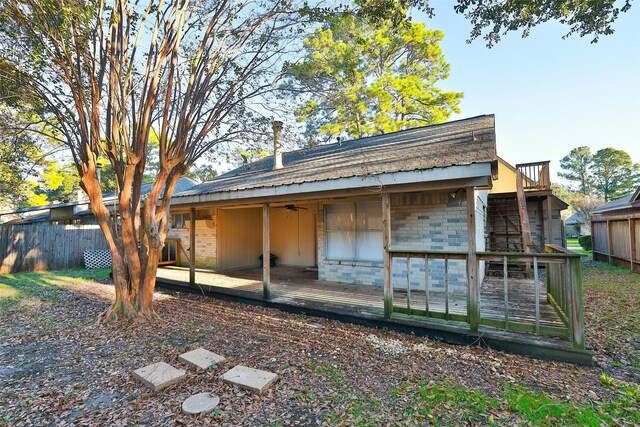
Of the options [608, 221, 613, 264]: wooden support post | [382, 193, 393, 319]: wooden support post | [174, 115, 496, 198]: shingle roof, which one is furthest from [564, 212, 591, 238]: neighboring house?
[382, 193, 393, 319]: wooden support post

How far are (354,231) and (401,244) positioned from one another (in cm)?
122

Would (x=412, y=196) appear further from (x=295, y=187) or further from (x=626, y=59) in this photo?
(x=626, y=59)

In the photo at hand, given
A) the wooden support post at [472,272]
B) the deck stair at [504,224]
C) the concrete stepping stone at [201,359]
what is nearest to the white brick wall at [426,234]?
the wooden support post at [472,272]

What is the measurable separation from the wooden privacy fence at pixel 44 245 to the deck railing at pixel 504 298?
42.9ft

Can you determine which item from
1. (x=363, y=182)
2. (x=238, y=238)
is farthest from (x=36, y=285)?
(x=363, y=182)

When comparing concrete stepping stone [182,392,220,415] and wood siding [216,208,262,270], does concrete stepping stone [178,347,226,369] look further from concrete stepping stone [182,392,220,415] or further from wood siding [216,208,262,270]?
wood siding [216,208,262,270]

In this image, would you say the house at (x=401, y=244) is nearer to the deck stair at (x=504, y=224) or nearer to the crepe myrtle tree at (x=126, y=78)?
the deck stair at (x=504, y=224)

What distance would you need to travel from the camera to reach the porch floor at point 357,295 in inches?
199

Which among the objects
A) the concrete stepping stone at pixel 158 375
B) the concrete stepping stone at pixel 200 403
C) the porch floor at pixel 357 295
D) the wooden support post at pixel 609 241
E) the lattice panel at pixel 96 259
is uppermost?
the wooden support post at pixel 609 241

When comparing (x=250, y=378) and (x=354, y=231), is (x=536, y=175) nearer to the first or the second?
(x=354, y=231)

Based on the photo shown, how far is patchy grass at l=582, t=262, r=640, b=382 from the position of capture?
3789mm

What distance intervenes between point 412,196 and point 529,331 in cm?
337

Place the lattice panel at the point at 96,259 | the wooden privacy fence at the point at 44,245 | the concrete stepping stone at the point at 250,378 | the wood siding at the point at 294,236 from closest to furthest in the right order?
1. the concrete stepping stone at the point at 250,378
2. the wood siding at the point at 294,236
3. the wooden privacy fence at the point at 44,245
4. the lattice panel at the point at 96,259

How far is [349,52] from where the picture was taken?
13.6 meters
